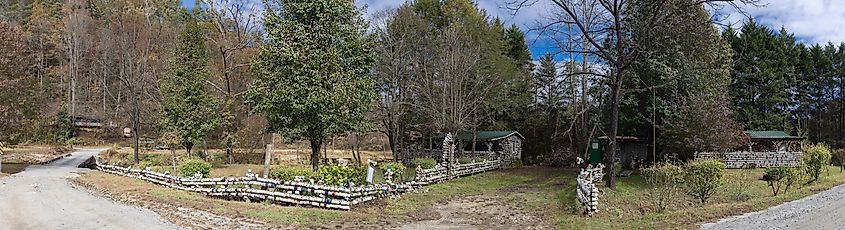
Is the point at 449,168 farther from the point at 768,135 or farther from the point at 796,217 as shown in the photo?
the point at 768,135

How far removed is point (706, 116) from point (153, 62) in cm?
3605

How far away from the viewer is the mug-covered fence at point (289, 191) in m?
12.3

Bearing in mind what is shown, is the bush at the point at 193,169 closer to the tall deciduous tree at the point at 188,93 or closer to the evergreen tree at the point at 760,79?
the tall deciduous tree at the point at 188,93

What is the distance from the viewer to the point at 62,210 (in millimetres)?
11172

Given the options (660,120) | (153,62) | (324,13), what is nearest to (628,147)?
(660,120)

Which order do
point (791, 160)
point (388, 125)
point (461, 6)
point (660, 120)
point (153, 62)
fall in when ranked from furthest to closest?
point (153, 62) < point (461, 6) < point (388, 125) < point (791, 160) < point (660, 120)

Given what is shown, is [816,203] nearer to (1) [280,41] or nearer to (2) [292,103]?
(2) [292,103]

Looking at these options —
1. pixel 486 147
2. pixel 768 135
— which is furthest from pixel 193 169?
pixel 768 135

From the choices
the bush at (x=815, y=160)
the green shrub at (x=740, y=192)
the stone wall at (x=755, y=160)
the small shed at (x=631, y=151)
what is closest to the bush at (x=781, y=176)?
Result: the green shrub at (x=740, y=192)

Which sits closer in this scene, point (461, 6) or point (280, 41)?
point (280, 41)

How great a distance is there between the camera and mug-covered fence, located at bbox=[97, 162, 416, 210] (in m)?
12.3

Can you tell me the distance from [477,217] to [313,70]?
7473mm

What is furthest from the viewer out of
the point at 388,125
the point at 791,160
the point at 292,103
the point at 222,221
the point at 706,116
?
the point at 388,125

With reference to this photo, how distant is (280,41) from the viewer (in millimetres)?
17422
